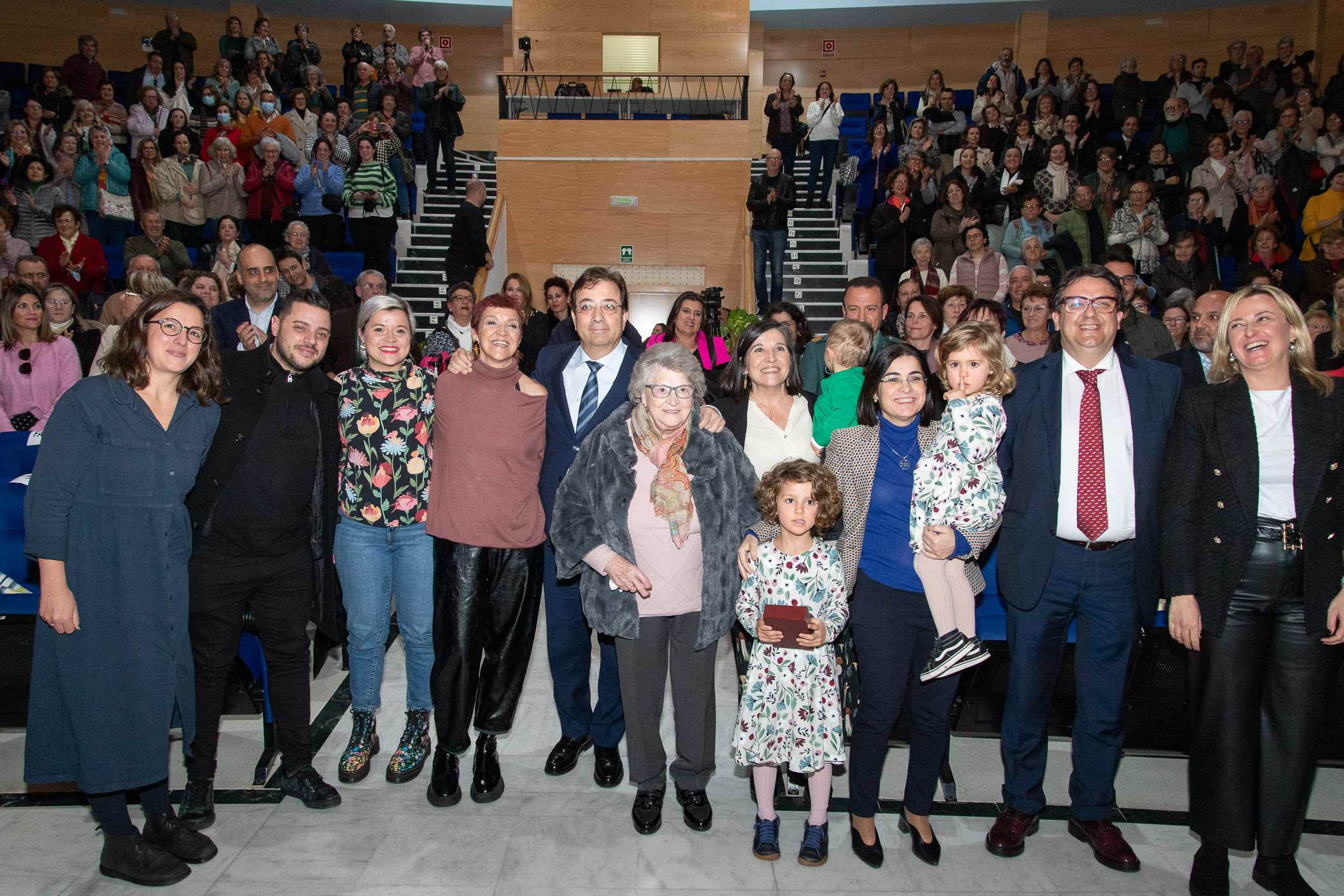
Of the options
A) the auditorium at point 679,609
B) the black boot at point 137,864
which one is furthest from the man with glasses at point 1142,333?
the black boot at point 137,864

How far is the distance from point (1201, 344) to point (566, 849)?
11.4ft

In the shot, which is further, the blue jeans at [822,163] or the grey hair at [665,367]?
the blue jeans at [822,163]

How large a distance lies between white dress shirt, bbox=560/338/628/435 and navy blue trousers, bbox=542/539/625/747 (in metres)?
0.49

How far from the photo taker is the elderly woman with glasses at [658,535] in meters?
2.64

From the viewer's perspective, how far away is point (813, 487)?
258 centimetres

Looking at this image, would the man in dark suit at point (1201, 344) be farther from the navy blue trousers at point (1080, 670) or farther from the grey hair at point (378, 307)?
the grey hair at point (378, 307)

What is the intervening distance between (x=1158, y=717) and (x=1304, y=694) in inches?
31.8

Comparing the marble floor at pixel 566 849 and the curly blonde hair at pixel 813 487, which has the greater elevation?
the curly blonde hair at pixel 813 487

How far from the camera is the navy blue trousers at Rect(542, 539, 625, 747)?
3.05 meters

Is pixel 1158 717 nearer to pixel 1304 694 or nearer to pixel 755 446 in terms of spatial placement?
pixel 1304 694

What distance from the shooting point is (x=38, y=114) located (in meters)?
8.43

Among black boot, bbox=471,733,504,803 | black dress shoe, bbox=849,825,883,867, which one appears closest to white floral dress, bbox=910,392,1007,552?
black dress shoe, bbox=849,825,883,867

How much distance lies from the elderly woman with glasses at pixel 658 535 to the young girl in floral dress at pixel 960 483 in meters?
0.55

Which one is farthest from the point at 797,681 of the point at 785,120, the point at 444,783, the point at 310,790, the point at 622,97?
the point at 622,97
